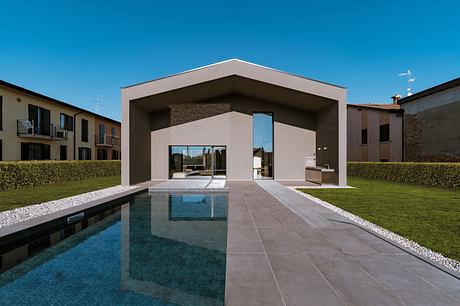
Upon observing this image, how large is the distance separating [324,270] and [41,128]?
23764mm

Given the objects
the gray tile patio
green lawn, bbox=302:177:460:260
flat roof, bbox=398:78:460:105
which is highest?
flat roof, bbox=398:78:460:105

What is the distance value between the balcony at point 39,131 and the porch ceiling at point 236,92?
10.8 meters

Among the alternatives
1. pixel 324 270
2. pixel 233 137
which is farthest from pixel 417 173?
pixel 324 270

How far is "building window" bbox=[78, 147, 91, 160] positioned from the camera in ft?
79.7

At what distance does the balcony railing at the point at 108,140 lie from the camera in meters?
A: 27.4

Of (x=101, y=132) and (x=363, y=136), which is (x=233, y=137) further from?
(x=101, y=132)

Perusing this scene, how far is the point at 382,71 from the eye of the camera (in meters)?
21.8

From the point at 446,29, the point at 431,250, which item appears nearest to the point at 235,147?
the point at 431,250

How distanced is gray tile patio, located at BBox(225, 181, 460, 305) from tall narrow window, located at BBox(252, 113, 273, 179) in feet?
33.2

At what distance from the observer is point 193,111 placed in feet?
49.7

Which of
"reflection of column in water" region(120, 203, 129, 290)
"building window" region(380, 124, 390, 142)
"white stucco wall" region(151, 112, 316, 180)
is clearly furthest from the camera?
"building window" region(380, 124, 390, 142)

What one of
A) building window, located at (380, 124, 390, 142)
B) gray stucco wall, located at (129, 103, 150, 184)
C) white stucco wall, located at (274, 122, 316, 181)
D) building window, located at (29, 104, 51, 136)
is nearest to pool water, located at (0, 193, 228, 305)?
gray stucco wall, located at (129, 103, 150, 184)

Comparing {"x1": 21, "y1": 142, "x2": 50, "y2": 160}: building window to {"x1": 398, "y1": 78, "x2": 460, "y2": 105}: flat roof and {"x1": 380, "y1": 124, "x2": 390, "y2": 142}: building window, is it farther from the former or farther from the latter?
{"x1": 398, "y1": 78, "x2": 460, "y2": 105}: flat roof

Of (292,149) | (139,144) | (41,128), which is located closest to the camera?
(139,144)
